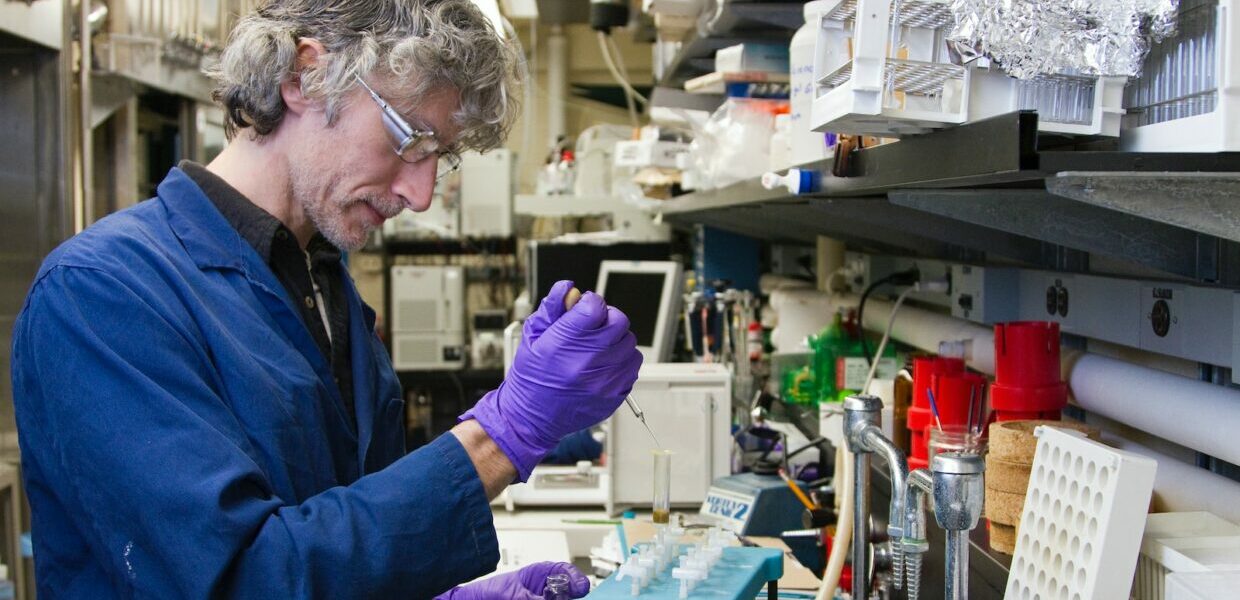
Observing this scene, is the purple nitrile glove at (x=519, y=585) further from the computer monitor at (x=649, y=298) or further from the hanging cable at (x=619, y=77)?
the hanging cable at (x=619, y=77)

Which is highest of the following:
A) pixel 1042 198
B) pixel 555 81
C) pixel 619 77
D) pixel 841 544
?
pixel 555 81

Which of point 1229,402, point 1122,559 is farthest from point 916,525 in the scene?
point 1229,402

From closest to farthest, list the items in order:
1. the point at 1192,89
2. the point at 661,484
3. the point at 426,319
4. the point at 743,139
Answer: the point at 1192,89 → the point at 661,484 → the point at 743,139 → the point at 426,319

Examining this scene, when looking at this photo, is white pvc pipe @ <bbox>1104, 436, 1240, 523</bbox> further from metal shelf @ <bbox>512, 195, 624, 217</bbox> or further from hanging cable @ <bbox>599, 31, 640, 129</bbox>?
hanging cable @ <bbox>599, 31, 640, 129</bbox>

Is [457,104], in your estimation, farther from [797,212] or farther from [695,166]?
[695,166]

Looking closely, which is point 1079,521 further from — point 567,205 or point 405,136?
point 567,205

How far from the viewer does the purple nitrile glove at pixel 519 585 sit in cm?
154

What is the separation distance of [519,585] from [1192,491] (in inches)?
34.2

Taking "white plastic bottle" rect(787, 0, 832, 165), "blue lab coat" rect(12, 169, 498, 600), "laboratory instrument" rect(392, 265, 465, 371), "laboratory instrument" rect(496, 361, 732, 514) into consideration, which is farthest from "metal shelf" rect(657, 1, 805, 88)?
"laboratory instrument" rect(392, 265, 465, 371)

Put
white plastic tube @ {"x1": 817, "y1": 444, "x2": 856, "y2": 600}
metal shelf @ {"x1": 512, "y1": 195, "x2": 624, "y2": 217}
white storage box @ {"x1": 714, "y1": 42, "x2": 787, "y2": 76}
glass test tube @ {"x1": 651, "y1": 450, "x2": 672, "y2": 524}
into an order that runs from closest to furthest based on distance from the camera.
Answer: white plastic tube @ {"x1": 817, "y1": 444, "x2": 856, "y2": 600} < glass test tube @ {"x1": 651, "y1": 450, "x2": 672, "y2": 524} < white storage box @ {"x1": 714, "y1": 42, "x2": 787, "y2": 76} < metal shelf @ {"x1": 512, "y1": 195, "x2": 624, "y2": 217}

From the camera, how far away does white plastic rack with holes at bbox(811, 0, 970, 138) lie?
0.98 m

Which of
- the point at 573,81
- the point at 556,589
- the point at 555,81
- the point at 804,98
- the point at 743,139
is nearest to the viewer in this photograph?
the point at 556,589

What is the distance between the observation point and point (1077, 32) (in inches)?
34.7

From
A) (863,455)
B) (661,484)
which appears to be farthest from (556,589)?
→ (661,484)
